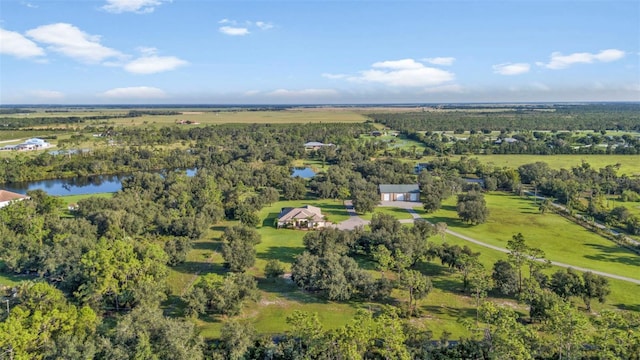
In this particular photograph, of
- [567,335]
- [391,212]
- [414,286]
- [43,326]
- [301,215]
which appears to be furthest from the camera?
[391,212]

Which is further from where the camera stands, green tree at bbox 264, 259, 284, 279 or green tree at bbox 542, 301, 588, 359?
green tree at bbox 264, 259, 284, 279

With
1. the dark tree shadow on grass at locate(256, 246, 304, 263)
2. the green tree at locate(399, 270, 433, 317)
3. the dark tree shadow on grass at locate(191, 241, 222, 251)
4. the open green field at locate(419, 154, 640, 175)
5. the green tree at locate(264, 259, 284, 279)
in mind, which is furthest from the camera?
the open green field at locate(419, 154, 640, 175)

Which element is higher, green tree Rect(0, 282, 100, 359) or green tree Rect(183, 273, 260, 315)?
green tree Rect(0, 282, 100, 359)

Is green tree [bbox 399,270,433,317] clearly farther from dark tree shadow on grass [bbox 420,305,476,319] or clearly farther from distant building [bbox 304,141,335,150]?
distant building [bbox 304,141,335,150]

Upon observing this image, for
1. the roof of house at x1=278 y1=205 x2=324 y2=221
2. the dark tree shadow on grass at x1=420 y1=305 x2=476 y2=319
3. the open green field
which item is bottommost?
the dark tree shadow on grass at x1=420 y1=305 x2=476 y2=319

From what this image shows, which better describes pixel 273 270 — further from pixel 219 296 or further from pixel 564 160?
pixel 564 160

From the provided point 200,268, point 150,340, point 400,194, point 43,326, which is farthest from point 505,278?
point 400,194

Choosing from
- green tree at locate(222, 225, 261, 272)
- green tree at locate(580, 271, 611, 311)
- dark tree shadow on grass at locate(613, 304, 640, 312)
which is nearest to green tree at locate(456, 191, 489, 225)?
green tree at locate(580, 271, 611, 311)
